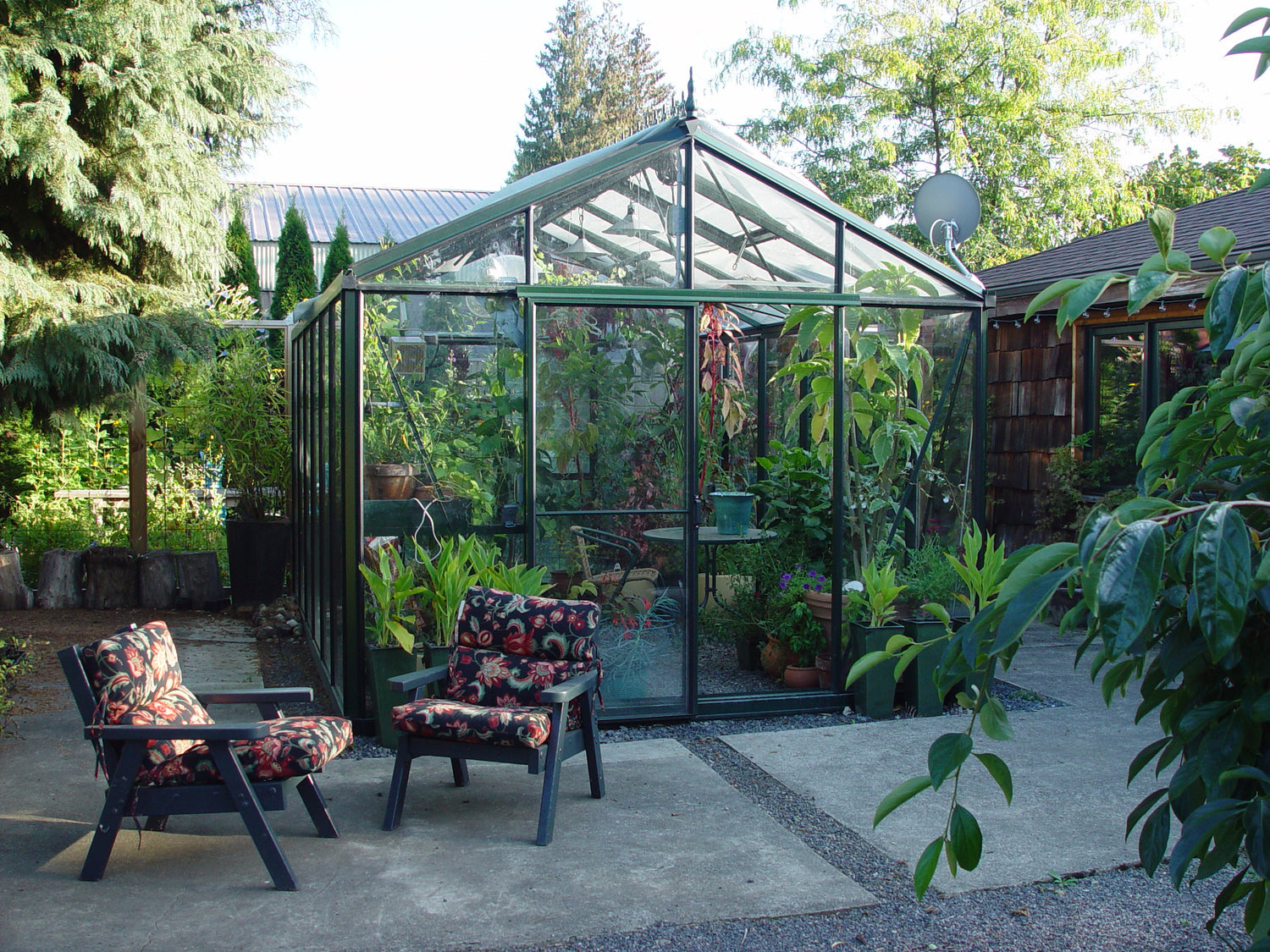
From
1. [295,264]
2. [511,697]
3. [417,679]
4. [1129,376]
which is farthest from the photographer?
[295,264]

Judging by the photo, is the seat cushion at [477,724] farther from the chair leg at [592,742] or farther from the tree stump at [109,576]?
the tree stump at [109,576]

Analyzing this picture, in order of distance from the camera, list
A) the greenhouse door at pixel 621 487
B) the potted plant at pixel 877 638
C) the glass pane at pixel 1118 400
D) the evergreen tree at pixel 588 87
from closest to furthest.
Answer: the greenhouse door at pixel 621 487 < the potted plant at pixel 877 638 < the glass pane at pixel 1118 400 < the evergreen tree at pixel 588 87

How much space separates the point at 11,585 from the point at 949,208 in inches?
279

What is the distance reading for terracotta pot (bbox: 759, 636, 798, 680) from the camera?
576cm

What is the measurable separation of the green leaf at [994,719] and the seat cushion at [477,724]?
254 centimetres

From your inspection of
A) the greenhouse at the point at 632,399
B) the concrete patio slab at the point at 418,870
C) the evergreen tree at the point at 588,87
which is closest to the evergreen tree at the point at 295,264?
the greenhouse at the point at 632,399

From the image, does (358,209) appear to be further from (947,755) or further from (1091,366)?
(947,755)

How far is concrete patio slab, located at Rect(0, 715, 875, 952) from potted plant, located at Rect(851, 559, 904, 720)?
1.26 metres

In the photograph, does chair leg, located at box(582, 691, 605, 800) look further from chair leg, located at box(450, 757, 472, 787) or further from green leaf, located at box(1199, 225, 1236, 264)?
green leaf, located at box(1199, 225, 1236, 264)

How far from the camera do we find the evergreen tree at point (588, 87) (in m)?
35.1

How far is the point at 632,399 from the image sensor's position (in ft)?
16.8

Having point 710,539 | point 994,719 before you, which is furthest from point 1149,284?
point 710,539

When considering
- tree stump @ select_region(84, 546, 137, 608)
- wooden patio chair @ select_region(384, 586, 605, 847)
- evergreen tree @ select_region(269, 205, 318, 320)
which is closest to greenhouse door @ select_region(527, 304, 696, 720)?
wooden patio chair @ select_region(384, 586, 605, 847)

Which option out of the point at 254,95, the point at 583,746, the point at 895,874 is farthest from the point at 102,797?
the point at 254,95
